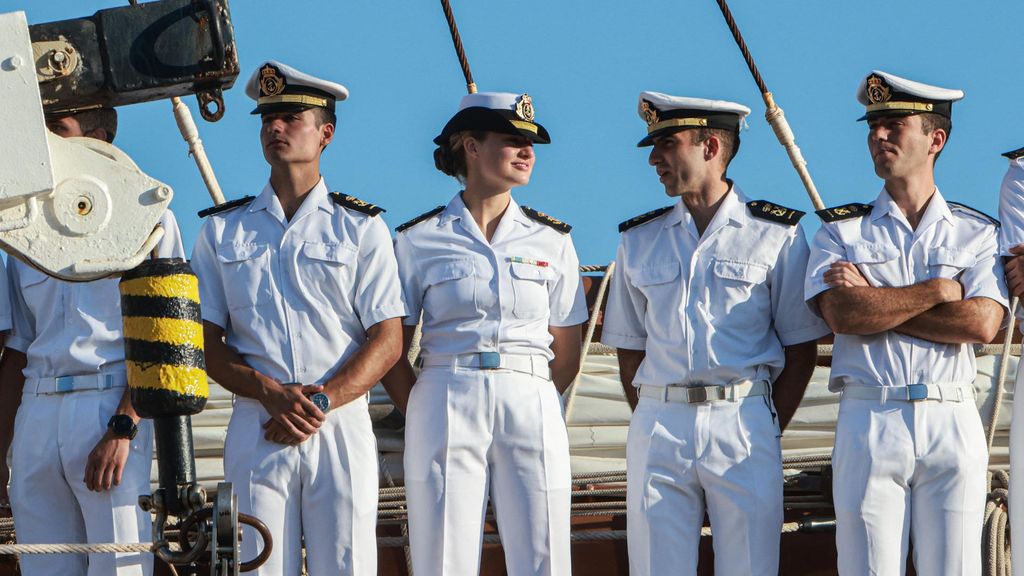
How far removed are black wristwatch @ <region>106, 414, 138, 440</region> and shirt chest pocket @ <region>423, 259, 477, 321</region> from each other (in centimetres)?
105

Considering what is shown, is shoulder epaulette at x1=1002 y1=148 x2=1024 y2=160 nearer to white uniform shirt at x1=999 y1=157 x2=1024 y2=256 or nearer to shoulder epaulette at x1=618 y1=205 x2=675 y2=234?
white uniform shirt at x1=999 y1=157 x2=1024 y2=256

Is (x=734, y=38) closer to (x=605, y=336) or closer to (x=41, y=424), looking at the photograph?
(x=605, y=336)

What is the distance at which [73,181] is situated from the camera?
4168 mm

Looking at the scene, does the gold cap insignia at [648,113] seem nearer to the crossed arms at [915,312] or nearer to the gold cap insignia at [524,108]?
the gold cap insignia at [524,108]

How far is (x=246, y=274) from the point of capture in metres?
5.72

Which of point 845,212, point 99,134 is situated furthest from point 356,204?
point 845,212

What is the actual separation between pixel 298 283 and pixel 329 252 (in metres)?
0.15

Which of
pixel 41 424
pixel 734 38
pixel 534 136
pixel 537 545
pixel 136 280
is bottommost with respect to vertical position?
pixel 537 545

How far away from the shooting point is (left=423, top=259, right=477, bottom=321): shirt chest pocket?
579 cm

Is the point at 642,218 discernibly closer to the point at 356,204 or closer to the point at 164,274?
the point at 356,204

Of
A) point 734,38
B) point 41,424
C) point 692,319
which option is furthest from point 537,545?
point 734,38

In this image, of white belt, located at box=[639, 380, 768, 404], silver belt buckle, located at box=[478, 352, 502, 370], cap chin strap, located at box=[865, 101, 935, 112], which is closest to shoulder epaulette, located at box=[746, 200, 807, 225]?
cap chin strap, located at box=[865, 101, 935, 112]

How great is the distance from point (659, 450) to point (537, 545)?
0.50m

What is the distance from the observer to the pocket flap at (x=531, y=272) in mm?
5859
